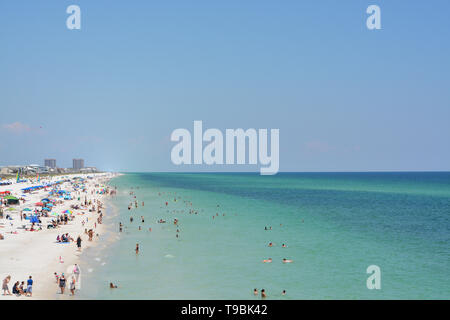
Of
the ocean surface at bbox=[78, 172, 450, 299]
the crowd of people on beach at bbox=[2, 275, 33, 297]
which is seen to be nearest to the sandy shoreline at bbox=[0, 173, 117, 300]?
the crowd of people on beach at bbox=[2, 275, 33, 297]

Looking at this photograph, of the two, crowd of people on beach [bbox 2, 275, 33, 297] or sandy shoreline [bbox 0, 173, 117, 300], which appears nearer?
crowd of people on beach [bbox 2, 275, 33, 297]

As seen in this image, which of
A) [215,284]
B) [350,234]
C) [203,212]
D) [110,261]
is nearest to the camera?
[215,284]

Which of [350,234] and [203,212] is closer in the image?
[350,234]

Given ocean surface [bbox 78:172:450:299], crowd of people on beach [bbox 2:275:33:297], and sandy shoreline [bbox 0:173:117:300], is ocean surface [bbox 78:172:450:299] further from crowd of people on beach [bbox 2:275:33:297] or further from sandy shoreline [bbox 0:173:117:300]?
crowd of people on beach [bbox 2:275:33:297]

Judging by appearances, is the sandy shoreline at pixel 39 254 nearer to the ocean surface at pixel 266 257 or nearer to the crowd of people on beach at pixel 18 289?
the crowd of people on beach at pixel 18 289

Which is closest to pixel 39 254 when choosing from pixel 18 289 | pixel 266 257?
pixel 18 289

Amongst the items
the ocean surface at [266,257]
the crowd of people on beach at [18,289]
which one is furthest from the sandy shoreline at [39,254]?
the ocean surface at [266,257]

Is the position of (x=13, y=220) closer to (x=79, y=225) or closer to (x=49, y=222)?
(x=49, y=222)

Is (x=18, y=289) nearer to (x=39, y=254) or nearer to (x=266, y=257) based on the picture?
(x=39, y=254)

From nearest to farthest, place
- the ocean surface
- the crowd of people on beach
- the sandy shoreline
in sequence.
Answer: the crowd of people on beach < the sandy shoreline < the ocean surface

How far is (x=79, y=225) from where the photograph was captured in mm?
45625
